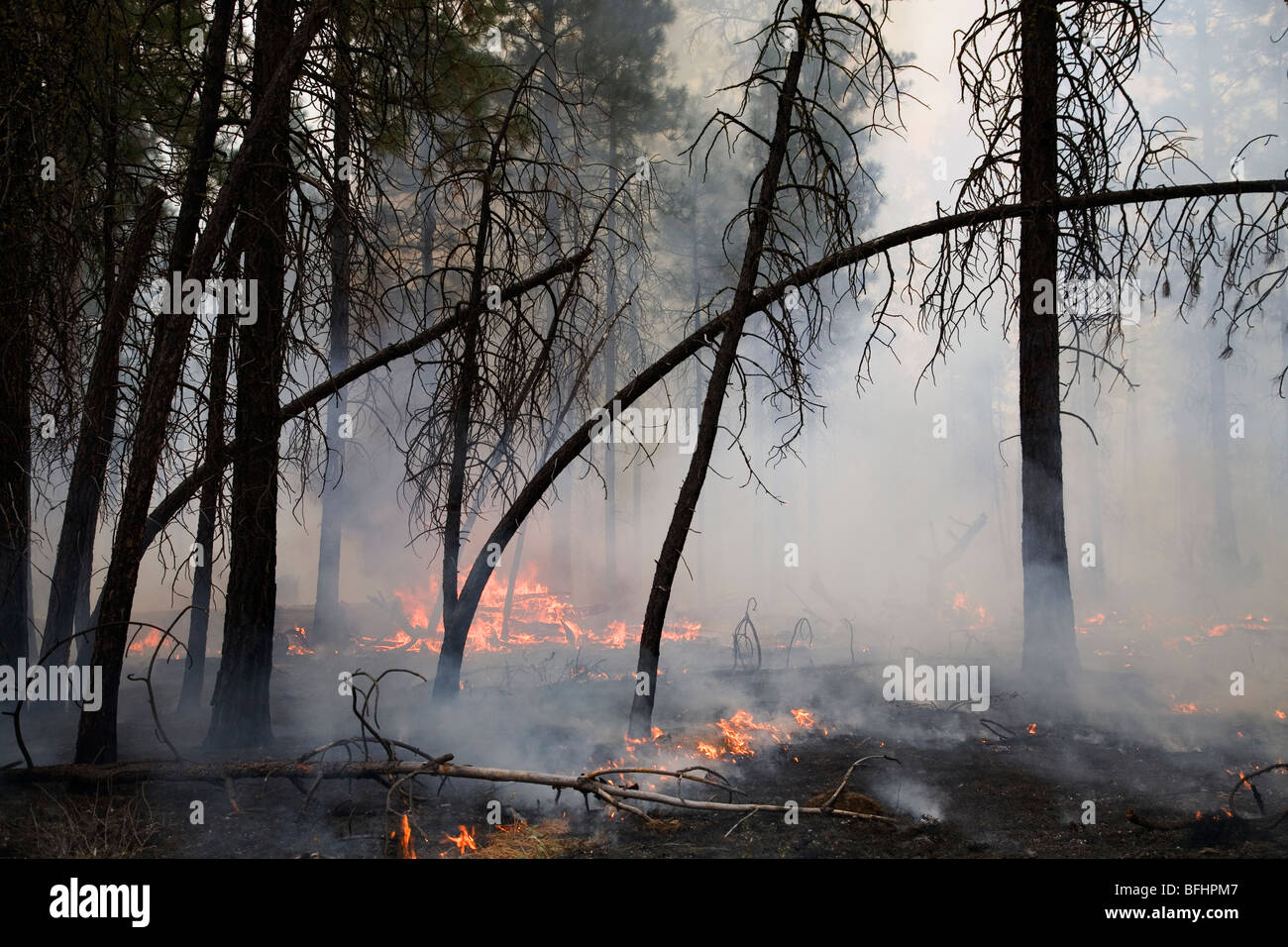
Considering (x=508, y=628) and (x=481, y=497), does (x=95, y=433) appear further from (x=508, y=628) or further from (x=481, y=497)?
(x=508, y=628)

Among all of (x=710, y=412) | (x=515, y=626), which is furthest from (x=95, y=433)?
(x=515, y=626)

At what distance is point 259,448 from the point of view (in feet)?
21.7

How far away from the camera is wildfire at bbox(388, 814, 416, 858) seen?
4.54 meters

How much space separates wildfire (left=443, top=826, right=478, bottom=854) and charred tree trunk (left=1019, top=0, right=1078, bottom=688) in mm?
6517

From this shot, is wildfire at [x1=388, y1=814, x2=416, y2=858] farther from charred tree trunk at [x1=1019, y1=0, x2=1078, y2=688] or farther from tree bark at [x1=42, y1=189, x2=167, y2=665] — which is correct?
charred tree trunk at [x1=1019, y1=0, x2=1078, y2=688]

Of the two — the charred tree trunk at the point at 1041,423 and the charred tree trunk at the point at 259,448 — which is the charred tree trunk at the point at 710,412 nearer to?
the charred tree trunk at the point at 259,448

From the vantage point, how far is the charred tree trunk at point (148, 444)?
5707 mm

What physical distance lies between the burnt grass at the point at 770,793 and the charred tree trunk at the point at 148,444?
0.49m

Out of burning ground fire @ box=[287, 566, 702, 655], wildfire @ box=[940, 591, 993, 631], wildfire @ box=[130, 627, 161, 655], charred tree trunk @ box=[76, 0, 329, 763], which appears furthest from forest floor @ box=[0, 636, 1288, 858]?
wildfire @ box=[940, 591, 993, 631]

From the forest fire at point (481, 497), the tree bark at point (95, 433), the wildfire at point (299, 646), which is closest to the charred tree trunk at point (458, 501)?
the forest fire at point (481, 497)

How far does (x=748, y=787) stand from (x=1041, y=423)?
5.28 metres

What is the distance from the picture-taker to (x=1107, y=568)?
2611cm
